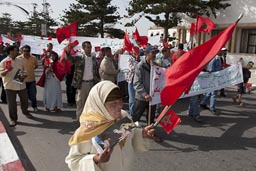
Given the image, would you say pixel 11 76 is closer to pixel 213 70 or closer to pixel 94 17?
pixel 213 70

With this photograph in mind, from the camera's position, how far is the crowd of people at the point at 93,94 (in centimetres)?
176

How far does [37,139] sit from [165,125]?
2.67m

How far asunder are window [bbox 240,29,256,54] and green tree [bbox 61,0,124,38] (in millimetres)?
11641

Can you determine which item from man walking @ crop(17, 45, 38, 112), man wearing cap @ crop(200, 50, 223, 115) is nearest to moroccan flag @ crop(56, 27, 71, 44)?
man walking @ crop(17, 45, 38, 112)

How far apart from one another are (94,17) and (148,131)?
2480cm

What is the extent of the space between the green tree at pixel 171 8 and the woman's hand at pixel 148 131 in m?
17.9

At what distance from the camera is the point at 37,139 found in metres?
4.81

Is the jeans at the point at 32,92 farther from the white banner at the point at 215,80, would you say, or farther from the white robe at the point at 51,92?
the white banner at the point at 215,80

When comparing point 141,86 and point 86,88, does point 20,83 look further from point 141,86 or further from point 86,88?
point 141,86

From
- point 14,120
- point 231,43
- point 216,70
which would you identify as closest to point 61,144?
point 14,120

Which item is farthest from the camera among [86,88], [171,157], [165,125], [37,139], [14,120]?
[14,120]

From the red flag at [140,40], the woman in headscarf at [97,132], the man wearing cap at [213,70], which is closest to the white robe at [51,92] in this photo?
the red flag at [140,40]

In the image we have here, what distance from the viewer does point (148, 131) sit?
2.05m

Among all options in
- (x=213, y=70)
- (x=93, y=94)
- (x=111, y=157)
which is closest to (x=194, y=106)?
(x=213, y=70)
